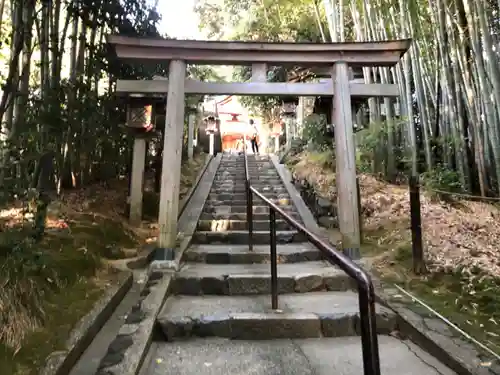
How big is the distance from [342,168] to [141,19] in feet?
A: 16.5

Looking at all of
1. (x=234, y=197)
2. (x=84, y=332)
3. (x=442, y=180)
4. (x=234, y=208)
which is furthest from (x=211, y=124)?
(x=84, y=332)

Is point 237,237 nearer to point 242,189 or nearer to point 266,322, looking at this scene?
point 266,322

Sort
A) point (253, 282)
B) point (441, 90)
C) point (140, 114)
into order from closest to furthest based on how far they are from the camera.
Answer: point (253, 282), point (140, 114), point (441, 90)

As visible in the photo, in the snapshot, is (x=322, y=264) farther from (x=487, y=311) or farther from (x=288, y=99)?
(x=288, y=99)

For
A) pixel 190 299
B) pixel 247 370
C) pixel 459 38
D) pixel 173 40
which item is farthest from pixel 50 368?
pixel 459 38

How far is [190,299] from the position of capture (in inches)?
130

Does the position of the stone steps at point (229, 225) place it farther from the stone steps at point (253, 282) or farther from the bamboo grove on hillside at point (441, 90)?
the bamboo grove on hillside at point (441, 90)

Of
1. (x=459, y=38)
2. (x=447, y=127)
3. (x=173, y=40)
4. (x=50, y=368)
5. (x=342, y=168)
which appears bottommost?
(x=50, y=368)

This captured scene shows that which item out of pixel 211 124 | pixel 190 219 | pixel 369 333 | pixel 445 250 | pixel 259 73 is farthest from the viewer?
pixel 211 124

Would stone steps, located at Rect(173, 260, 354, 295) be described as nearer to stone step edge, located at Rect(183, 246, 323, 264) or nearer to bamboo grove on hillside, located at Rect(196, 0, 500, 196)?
stone step edge, located at Rect(183, 246, 323, 264)

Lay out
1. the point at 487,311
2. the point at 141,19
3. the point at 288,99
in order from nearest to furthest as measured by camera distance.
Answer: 1. the point at 487,311
2. the point at 288,99
3. the point at 141,19

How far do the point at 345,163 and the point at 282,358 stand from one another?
103 inches

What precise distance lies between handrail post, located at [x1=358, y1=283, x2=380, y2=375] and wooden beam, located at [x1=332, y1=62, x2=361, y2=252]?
9.40 feet

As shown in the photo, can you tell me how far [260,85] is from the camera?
4.41 meters
